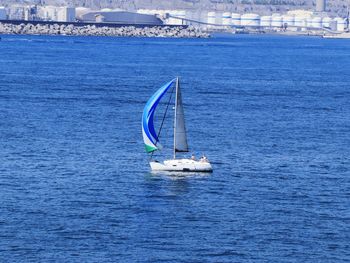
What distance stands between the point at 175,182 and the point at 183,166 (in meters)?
2.34

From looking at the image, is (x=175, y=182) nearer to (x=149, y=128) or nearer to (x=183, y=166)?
(x=183, y=166)

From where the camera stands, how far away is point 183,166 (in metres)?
50.7

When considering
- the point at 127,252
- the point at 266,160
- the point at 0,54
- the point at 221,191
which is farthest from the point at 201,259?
the point at 0,54

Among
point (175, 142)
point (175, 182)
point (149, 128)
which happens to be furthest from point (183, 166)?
point (149, 128)

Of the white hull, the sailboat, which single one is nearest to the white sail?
the sailboat

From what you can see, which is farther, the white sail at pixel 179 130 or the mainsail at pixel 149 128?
the white sail at pixel 179 130

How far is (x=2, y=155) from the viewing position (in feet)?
175

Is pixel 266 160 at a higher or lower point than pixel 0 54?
higher

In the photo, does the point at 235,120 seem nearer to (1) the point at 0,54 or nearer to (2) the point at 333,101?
(2) the point at 333,101

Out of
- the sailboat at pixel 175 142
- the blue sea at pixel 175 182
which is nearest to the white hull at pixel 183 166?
the sailboat at pixel 175 142

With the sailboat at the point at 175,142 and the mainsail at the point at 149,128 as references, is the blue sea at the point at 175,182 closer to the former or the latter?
the sailboat at the point at 175,142

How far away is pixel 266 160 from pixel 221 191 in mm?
8100

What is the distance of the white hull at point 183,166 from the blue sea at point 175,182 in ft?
1.92

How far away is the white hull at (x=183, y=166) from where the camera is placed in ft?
166
